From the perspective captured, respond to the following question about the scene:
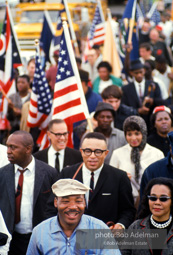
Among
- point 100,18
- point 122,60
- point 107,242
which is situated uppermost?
point 100,18

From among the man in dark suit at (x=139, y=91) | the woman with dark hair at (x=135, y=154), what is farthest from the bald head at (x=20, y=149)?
the man in dark suit at (x=139, y=91)

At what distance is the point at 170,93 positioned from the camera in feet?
47.1

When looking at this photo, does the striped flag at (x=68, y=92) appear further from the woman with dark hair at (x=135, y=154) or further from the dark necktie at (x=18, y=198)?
the dark necktie at (x=18, y=198)

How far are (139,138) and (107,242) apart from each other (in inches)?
125

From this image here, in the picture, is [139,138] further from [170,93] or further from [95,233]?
[170,93]

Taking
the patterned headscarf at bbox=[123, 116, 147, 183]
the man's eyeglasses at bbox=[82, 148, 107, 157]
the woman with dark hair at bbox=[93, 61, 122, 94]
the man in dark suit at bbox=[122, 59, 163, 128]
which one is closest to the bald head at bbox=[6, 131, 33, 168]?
the man's eyeglasses at bbox=[82, 148, 107, 157]

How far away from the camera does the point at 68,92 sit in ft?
31.9

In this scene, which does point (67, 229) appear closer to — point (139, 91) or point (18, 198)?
point (18, 198)

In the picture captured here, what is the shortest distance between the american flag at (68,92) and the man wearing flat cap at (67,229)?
379 cm

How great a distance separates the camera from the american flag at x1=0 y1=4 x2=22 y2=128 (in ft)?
39.0

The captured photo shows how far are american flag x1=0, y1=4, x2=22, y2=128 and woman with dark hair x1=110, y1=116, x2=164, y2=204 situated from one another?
3.55 m

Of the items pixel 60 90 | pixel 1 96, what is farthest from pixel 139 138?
pixel 1 96

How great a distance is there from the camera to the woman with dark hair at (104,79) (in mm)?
13516

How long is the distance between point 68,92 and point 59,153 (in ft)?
4.37
